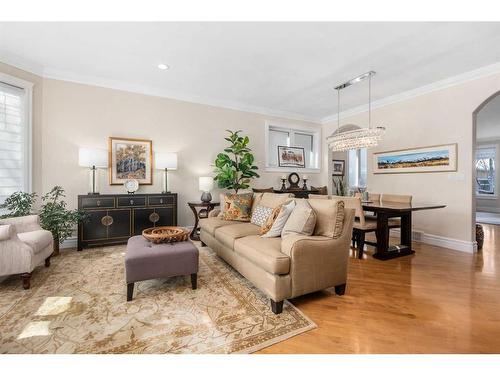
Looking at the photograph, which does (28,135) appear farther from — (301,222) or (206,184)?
(301,222)

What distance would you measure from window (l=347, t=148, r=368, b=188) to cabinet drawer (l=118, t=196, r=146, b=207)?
266 inches

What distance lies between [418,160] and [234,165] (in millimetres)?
3463

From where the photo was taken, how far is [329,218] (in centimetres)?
224

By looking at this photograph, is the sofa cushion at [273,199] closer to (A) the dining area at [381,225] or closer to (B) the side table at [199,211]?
(A) the dining area at [381,225]

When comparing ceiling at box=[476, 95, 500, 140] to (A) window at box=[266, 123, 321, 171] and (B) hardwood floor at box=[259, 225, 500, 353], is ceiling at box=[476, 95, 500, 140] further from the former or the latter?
(B) hardwood floor at box=[259, 225, 500, 353]

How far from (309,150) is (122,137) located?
446cm

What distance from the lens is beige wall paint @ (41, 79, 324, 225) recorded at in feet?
12.0

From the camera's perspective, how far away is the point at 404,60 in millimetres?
3215

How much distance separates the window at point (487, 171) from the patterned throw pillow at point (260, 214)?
372 inches

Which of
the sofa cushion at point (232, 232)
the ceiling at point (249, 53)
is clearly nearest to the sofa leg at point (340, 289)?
the sofa cushion at point (232, 232)

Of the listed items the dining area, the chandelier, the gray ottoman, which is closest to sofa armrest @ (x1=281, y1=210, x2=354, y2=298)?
the gray ottoman
